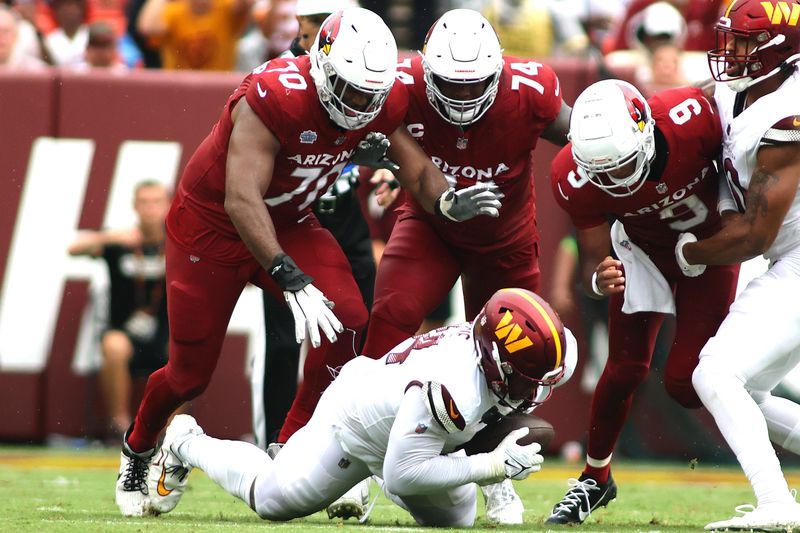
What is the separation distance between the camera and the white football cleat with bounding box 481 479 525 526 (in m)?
5.60

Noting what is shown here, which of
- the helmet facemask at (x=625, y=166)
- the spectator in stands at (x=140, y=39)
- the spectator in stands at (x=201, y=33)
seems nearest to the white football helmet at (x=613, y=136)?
the helmet facemask at (x=625, y=166)

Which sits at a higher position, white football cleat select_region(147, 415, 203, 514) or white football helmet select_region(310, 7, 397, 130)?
white football helmet select_region(310, 7, 397, 130)

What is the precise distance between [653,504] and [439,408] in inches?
91.2

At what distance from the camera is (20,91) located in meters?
8.67

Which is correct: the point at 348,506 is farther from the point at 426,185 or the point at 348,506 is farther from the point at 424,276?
the point at 426,185

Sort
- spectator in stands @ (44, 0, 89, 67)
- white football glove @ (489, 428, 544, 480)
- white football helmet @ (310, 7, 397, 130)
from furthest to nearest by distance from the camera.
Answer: spectator in stands @ (44, 0, 89, 67)
white football helmet @ (310, 7, 397, 130)
white football glove @ (489, 428, 544, 480)

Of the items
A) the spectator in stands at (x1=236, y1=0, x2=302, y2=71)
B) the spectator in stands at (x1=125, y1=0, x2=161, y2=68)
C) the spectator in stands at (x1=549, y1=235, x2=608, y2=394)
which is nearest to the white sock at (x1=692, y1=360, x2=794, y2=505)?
the spectator in stands at (x1=549, y1=235, x2=608, y2=394)

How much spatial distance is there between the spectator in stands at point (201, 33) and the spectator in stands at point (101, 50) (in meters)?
0.43

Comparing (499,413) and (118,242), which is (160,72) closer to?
(118,242)

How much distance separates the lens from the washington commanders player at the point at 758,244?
Result: 4922mm

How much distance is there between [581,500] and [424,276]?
3.64 ft

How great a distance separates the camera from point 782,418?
17.5ft

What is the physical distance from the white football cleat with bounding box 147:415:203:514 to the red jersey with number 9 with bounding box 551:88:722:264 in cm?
174

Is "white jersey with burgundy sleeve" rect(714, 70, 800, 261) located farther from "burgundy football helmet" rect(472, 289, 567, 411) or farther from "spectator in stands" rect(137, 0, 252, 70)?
"spectator in stands" rect(137, 0, 252, 70)
